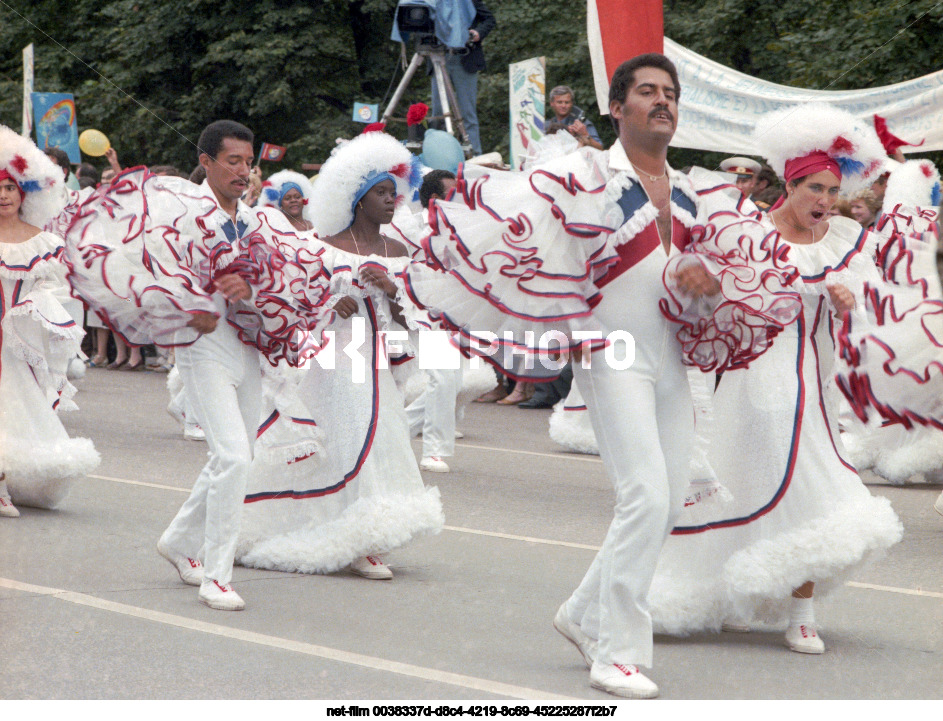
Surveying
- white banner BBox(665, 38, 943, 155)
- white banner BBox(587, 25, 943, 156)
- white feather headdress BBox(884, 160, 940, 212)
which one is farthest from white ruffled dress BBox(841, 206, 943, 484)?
white banner BBox(665, 38, 943, 155)

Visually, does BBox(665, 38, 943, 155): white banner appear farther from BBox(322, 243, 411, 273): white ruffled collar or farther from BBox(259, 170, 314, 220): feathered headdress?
BBox(322, 243, 411, 273): white ruffled collar

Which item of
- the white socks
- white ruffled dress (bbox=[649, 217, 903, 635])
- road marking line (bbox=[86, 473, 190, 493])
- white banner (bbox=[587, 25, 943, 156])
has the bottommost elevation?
road marking line (bbox=[86, 473, 190, 493])

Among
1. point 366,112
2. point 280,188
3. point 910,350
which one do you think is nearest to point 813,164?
point 910,350

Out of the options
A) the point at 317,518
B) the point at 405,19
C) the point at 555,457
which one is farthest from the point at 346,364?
the point at 405,19

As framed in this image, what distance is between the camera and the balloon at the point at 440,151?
14.1 meters

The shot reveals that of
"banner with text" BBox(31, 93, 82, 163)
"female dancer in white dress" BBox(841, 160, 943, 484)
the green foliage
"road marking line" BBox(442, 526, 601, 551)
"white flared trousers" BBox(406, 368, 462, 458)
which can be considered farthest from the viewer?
the green foliage

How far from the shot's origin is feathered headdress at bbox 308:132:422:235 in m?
7.06

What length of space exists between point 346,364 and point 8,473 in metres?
2.52

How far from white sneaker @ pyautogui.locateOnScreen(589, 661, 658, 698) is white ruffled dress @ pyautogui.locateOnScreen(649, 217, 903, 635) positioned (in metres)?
0.85

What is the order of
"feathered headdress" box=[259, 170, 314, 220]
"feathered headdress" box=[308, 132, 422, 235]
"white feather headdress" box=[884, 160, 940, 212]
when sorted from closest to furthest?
"feathered headdress" box=[308, 132, 422, 235], "white feather headdress" box=[884, 160, 940, 212], "feathered headdress" box=[259, 170, 314, 220]

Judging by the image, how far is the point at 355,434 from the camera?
6812mm

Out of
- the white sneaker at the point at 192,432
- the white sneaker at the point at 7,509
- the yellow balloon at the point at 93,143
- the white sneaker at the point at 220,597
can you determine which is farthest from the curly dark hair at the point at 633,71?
the yellow balloon at the point at 93,143

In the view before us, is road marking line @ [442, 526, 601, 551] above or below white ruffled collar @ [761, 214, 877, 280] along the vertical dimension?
below

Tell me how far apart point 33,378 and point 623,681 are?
5064 mm
